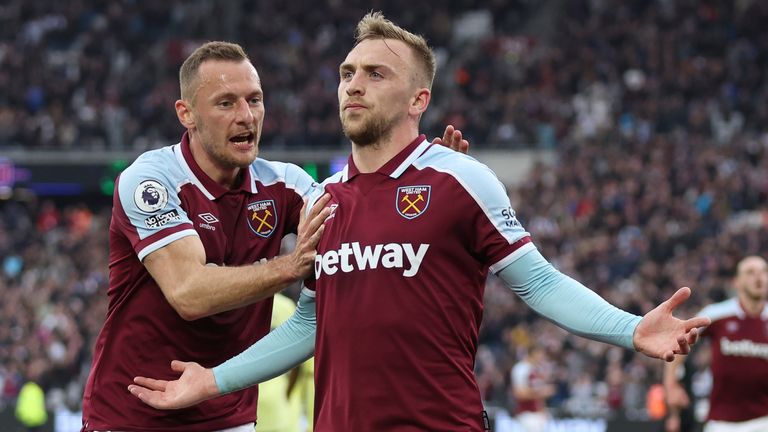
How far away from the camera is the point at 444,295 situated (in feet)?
16.6

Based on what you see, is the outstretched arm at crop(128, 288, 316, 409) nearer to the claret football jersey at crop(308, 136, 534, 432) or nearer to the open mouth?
the claret football jersey at crop(308, 136, 534, 432)

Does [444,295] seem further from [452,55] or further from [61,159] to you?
[452,55]

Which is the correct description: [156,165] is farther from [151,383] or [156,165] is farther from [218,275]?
[151,383]

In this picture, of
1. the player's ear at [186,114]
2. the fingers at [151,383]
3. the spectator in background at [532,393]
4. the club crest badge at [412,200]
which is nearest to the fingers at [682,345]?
the club crest badge at [412,200]

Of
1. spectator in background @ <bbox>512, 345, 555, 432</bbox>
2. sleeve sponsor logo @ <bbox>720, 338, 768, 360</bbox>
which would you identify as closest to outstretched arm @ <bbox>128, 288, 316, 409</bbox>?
sleeve sponsor logo @ <bbox>720, 338, 768, 360</bbox>

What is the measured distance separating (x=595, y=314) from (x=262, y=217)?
178 centimetres

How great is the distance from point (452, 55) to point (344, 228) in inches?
1165

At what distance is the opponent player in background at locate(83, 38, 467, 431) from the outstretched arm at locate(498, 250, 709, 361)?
108cm

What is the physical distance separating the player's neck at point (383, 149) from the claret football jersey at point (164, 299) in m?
0.87

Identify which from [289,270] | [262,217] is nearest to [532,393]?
[262,217]

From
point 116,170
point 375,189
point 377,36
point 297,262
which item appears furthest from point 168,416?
point 116,170

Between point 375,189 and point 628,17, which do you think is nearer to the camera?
point 375,189

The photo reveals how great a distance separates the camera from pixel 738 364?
36.0 ft

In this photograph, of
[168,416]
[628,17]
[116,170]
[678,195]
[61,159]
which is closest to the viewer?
[168,416]
